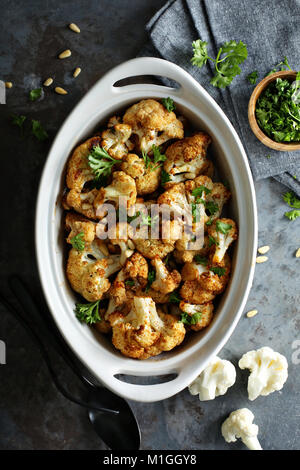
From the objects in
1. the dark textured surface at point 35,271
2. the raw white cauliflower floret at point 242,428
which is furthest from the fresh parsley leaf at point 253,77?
the raw white cauliflower floret at point 242,428

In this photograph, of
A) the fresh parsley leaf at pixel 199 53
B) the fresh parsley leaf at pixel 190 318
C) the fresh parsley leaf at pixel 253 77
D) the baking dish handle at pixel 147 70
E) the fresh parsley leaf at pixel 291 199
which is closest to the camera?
the baking dish handle at pixel 147 70

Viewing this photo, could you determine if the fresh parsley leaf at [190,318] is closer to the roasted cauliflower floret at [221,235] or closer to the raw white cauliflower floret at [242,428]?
the roasted cauliflower floret at [221,235]

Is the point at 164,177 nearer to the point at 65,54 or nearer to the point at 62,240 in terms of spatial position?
the point at 62,240

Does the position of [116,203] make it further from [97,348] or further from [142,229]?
[97,348]

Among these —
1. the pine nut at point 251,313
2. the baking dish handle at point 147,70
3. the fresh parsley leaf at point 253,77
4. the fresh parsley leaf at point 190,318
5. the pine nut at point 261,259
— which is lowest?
the pine nut at point 251,313

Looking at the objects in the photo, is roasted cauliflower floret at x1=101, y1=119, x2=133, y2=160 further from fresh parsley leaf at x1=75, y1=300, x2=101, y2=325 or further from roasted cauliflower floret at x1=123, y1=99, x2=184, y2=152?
fresh parsley leaf at x1=75, y1=300, x2=101, y2=325

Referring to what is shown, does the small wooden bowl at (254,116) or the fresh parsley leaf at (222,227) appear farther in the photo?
the small wooden bowl at (254,116)
